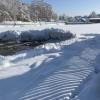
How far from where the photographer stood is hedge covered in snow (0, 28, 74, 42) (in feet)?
72.5

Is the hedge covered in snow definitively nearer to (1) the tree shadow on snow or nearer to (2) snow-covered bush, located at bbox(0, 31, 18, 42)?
(2) snow-covered bush, located at bbox(0, 31, 18, 42)

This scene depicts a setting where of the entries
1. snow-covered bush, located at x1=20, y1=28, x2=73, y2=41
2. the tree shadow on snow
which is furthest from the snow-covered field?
snow-covered bush, located at x1=20, y1=28, x2=73, y2=41

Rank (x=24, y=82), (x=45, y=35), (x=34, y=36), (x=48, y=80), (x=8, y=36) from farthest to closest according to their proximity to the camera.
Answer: (x=45, y=35) < (x=34, y=36) < (x=8, y=36) < (x=24, y=82) < (x=48, y=80)

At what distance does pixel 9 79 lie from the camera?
8.16 m

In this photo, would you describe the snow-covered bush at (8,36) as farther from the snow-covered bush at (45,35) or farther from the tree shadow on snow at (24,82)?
the tree shadow on snow at (24,82)

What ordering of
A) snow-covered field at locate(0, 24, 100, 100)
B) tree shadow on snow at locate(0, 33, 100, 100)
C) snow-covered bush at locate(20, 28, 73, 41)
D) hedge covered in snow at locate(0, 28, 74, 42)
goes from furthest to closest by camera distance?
1. snow-covered bush at locate(20, 28, 73, 41)
2. hedge covered in snow at locate(0, 28, 74, 42)
3. tree shadow on snow at locate(0, 33, 100, 100)
4. snow-covered field at locate(0, 24, 100, 100)

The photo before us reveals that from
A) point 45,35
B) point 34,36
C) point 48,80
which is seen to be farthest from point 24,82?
point 45,35

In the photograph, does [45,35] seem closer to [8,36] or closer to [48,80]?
[8,36]

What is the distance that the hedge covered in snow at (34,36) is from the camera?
→ 22105 mm

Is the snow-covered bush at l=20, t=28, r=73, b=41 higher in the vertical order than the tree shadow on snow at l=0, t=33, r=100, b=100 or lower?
lower

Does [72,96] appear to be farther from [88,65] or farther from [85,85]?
[88,65]

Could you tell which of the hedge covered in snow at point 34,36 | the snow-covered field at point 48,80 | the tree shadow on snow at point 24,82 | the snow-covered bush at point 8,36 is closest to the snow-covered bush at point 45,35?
the hedge covered in snow at point 34,36

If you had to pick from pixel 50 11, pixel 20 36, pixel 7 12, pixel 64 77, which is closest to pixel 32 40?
pixel 20 36

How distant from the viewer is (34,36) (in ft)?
74.0
